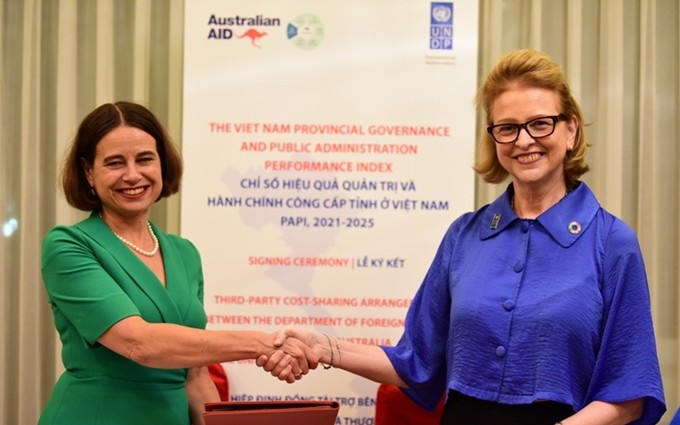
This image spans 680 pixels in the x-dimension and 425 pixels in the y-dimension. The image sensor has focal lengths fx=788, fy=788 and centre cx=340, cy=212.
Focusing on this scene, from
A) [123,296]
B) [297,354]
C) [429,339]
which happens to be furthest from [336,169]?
[123,296]

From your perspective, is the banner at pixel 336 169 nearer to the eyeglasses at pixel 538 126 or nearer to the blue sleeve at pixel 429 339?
the blue sleeve at pixel 429 339

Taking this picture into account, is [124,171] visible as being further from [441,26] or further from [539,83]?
[441,26]

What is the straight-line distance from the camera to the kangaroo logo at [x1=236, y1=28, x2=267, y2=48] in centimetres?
346

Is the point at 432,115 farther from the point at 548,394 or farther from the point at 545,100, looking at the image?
the point at 548,394

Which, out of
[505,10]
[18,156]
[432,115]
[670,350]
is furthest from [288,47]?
[670,350]

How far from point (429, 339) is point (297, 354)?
0.44 m

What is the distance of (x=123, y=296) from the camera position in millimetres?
2146

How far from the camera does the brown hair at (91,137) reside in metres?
2.29

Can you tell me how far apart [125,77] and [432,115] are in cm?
153

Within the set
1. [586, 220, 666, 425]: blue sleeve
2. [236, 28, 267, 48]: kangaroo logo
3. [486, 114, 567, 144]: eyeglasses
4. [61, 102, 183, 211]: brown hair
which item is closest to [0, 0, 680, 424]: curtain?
[236, 28, 267, 48]: kangaroo logo

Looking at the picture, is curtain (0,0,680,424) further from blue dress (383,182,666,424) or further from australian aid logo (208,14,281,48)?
blue dress (383,182,666,424)

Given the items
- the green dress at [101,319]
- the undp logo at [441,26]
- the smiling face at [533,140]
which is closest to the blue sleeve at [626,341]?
the smiling face at [533,140]

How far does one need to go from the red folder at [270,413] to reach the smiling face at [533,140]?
821mm

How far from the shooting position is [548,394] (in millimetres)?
1974
